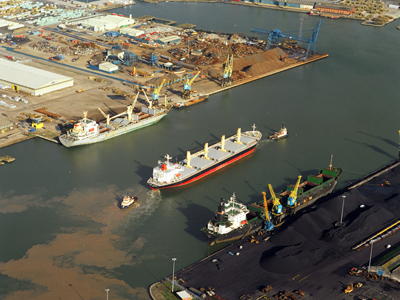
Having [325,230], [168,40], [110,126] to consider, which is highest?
[325,230]

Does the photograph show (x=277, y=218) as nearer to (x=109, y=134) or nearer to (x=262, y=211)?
(x=262, y=211)

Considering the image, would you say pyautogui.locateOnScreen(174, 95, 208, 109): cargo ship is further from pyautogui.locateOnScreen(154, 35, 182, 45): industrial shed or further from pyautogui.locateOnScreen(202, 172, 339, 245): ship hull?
pyautogui.locateOnScreen(154, 35, 182, 45): industrial shed

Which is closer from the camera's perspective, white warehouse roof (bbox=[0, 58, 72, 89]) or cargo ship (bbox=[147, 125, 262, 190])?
cargo ship (bbox=[147, 125, 262, 190])

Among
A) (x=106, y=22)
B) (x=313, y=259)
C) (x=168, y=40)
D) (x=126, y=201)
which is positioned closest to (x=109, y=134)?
(x=126, y=201)

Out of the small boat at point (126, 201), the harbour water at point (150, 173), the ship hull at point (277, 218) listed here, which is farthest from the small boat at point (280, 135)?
the small boat at point (126, 201)

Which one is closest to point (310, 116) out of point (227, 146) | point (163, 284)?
point (227, 146)

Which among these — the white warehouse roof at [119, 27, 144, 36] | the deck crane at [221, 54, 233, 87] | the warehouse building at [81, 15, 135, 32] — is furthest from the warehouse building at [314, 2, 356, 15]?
the deck crane at [221, 54, 233, 87]
